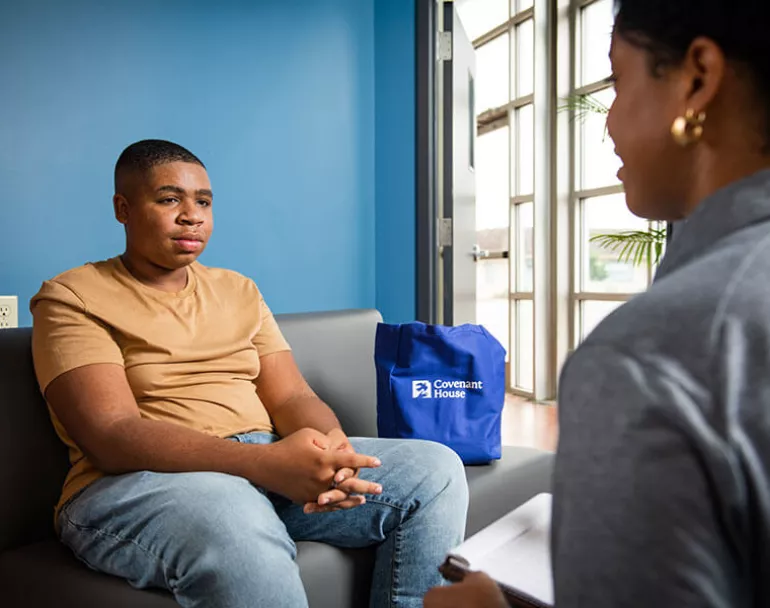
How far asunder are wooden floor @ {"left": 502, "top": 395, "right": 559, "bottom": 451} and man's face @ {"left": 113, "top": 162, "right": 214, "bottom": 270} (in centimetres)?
249

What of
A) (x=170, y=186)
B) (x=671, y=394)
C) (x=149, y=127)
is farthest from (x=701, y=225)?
(x=149, y=127)

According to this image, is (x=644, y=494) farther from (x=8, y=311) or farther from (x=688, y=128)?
(x=8, y=311)

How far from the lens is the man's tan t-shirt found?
1365 millimetres

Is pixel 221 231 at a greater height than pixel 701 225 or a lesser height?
greater

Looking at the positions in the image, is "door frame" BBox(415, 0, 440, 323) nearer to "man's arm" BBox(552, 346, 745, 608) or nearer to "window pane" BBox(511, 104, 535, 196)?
"window pane" BBox(511, 104, 535, 196)

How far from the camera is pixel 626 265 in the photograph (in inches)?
188

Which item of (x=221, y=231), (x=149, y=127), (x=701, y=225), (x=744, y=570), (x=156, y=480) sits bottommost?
(x=156, y=480)

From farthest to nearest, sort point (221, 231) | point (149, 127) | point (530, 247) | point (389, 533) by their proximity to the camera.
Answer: point (530, 247), point (221, 231), point (149, 127), point (389, 533)

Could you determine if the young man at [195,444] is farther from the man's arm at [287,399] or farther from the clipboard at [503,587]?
the clipboard at [503,587]

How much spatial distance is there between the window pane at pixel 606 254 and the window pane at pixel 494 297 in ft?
2.60

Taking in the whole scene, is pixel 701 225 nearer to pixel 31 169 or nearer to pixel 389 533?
pixel 389 533

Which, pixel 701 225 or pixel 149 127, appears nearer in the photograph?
pixel 701 225

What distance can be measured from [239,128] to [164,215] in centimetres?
116

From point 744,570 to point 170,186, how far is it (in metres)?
1.46
